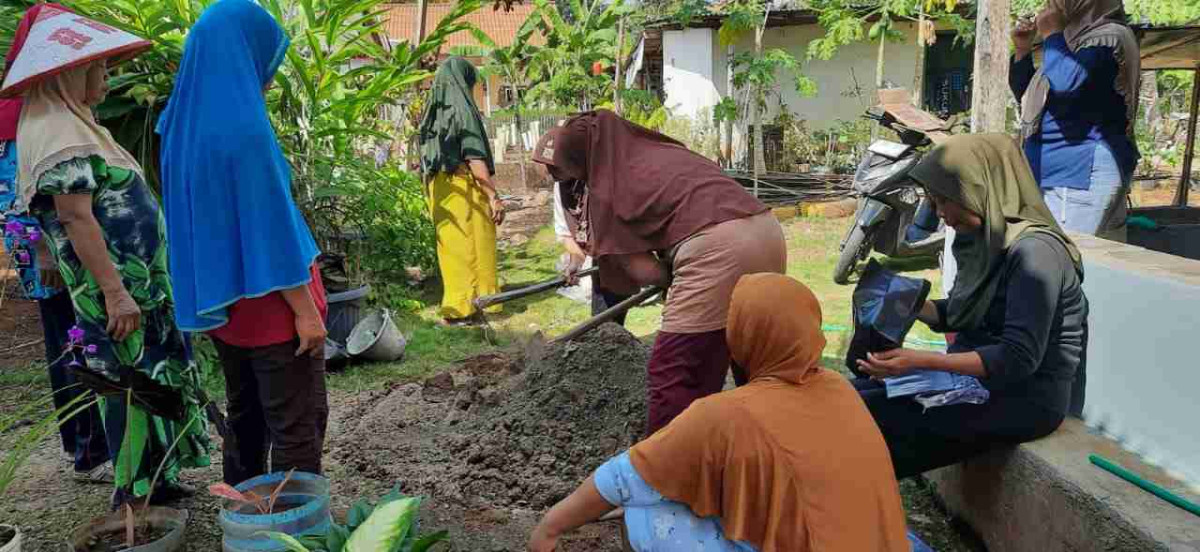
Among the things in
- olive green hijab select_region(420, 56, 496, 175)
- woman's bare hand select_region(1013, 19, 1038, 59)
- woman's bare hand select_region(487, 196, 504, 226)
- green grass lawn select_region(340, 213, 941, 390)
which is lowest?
green grass lawn select_region(340, 213, 941, 390)

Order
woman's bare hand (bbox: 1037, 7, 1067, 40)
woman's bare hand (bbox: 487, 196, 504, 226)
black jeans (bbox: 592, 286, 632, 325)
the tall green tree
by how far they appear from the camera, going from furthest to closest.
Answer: the tall green tree → woman's bare hand (bbox: 487, 196, 504, 226) → black jeans (bbox: 592, 286, 632, 325) → woman's bare hand (bbox: 1037, 7, 1067, 40)

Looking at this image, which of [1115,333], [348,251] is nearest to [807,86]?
[348,251]

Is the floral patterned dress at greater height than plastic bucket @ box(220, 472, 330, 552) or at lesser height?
greater

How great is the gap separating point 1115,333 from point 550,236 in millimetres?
6777

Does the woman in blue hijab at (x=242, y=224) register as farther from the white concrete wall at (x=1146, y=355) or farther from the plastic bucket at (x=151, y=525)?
the white concrete wall at (x=1146, y=355)

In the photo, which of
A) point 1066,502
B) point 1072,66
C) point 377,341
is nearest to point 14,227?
point 377,341

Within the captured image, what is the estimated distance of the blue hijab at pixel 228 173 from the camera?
1984 millimetres

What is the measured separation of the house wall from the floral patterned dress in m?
11.1

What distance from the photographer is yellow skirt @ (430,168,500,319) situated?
5.43 meters

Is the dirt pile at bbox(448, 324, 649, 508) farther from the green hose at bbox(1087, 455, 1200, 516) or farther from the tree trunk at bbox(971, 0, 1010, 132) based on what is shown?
the tree trunk at bbox(971, 0, 1010, 132)

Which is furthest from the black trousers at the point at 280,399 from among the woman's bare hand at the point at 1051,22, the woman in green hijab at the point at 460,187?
the woman's bare hand at the point at 1051,22

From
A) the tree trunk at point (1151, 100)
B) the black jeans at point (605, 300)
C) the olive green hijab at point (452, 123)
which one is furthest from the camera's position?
the tree trunk at point (1151, 100)

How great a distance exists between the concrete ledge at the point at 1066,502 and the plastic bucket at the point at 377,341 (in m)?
3.10

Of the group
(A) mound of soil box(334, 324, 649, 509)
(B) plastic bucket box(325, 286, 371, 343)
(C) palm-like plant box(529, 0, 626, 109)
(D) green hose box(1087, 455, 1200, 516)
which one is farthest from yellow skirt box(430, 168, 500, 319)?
(C) palm-like plant box(529, 0, 626, 109)
